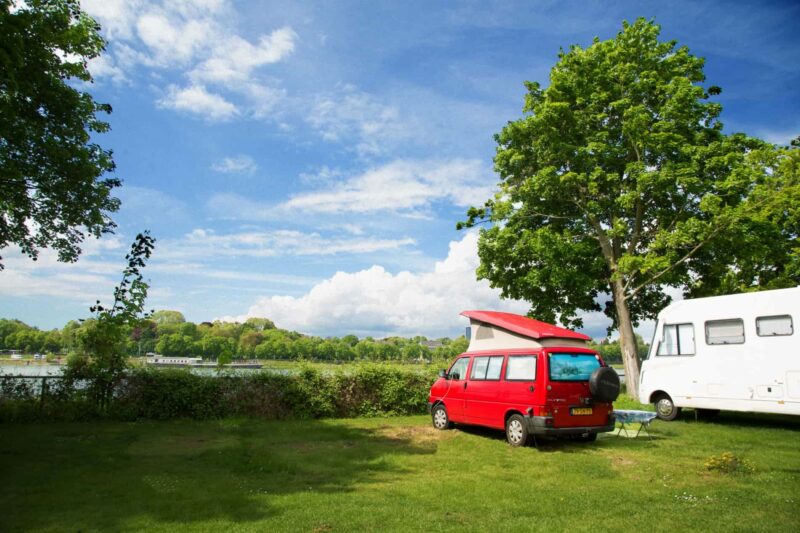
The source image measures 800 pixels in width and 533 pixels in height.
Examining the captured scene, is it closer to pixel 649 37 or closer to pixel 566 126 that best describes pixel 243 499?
pixel 566 126

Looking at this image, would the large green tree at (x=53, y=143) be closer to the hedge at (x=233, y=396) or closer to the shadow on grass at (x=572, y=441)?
the hedge at (x=233, y=396)

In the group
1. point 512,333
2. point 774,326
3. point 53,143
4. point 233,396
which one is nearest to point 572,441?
point 512,333

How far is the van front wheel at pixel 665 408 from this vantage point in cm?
1523

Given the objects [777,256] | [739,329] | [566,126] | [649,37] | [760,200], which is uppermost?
[649,37]

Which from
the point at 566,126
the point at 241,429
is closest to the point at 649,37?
the point at 566,126

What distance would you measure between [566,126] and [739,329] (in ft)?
38.9

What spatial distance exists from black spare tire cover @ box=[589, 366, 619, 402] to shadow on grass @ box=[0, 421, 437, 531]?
3.56 meters

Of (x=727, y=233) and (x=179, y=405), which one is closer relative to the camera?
(x=179, y=405)

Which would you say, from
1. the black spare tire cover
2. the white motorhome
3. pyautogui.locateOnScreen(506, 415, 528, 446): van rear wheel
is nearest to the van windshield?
the black spare tire cover

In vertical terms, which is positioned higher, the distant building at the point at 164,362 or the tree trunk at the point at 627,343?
the tree trunk at the point at 627,343

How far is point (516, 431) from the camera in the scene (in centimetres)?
1064

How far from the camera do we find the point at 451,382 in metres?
12.9

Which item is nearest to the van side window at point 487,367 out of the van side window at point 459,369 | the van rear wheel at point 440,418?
the van side window at point 459,369

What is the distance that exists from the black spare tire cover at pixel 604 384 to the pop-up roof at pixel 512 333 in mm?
894
